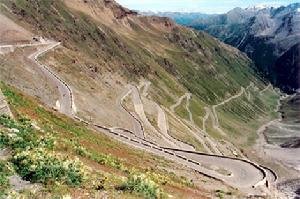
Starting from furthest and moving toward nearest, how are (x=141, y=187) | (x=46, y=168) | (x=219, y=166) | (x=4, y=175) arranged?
(x=219, y=166)
(x=141, y=187)
(x=46, y=168)
(x=4, y=175)

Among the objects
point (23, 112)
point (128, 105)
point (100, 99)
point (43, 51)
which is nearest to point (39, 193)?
point (23, 112)

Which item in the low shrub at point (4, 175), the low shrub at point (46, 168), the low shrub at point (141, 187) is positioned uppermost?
the low shrub at point (141, 187)

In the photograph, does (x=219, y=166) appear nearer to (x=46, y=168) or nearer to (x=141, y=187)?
(x=141, y=187)

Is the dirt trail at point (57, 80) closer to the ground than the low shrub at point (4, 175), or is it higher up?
higher up

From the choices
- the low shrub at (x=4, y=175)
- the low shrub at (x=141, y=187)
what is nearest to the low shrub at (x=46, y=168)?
the low shrub at (x=4, y=175)

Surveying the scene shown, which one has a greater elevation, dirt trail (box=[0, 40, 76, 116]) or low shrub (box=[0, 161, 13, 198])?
dirt trail (box=[0, 40, 76, 116])

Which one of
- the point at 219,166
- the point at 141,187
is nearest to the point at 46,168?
the point at 141,187

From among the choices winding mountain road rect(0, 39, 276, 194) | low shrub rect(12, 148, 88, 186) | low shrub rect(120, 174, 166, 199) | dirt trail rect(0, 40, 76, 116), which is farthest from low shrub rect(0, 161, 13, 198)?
dirt trail rect(0, 40, 76, 116)

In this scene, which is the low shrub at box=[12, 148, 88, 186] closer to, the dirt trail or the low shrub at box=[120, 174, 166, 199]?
the low shrub at box=[120, 174, 166, 199]

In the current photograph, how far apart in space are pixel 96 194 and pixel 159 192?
4.66 m

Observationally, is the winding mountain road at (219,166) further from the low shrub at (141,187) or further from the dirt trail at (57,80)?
the low shrub at (141,187)

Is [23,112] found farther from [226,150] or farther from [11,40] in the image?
[226,150]

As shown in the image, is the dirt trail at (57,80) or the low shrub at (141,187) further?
the dirt trail at (57,80)

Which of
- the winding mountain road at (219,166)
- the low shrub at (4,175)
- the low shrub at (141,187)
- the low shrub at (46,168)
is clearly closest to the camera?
the low shrub at (4,175)
